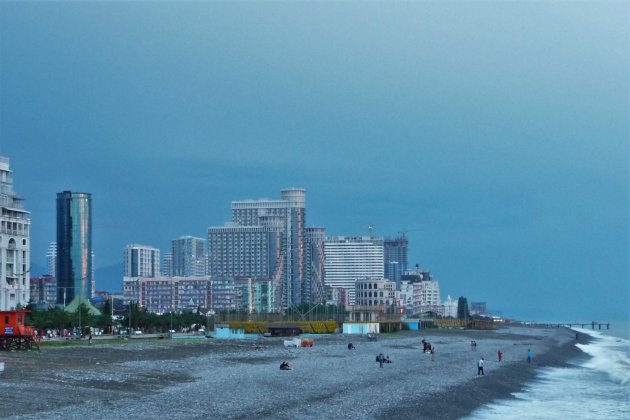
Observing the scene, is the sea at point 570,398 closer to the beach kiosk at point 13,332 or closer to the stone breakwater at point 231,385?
the stone breakwater at point 231,385

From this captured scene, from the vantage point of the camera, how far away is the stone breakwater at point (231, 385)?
103ft


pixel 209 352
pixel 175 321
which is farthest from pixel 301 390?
pixel 175 321

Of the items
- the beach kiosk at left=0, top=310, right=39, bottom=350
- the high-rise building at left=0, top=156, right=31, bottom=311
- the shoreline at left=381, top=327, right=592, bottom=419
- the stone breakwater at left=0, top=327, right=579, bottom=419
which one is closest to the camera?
the stone breakwater at left=0, top=327, right=579, bottom=419

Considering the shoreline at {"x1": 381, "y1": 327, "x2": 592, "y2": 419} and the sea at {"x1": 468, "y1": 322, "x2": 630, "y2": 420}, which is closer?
the shoreline at {"x1": 381, "y1": 327, "x2": 592, "y2": 419}

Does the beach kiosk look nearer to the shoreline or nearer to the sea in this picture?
the shoreline

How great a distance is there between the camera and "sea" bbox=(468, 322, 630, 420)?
42.8 m

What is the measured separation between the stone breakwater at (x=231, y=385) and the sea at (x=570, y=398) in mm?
1267

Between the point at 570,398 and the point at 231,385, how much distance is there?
A: 1981 cm

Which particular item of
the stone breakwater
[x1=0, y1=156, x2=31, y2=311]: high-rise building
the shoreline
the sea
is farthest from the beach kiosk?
[x1=0, y1=156, x2=31, y2=311]: high-rise building

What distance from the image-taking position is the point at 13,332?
179 feet

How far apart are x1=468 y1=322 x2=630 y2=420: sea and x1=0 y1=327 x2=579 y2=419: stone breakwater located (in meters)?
1.27

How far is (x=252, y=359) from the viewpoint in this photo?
63.4 meters

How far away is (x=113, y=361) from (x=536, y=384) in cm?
2639

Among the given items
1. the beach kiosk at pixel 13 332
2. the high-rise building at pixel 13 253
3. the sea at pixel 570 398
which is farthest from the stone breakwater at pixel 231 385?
the high-rise building at pixel 13 253
